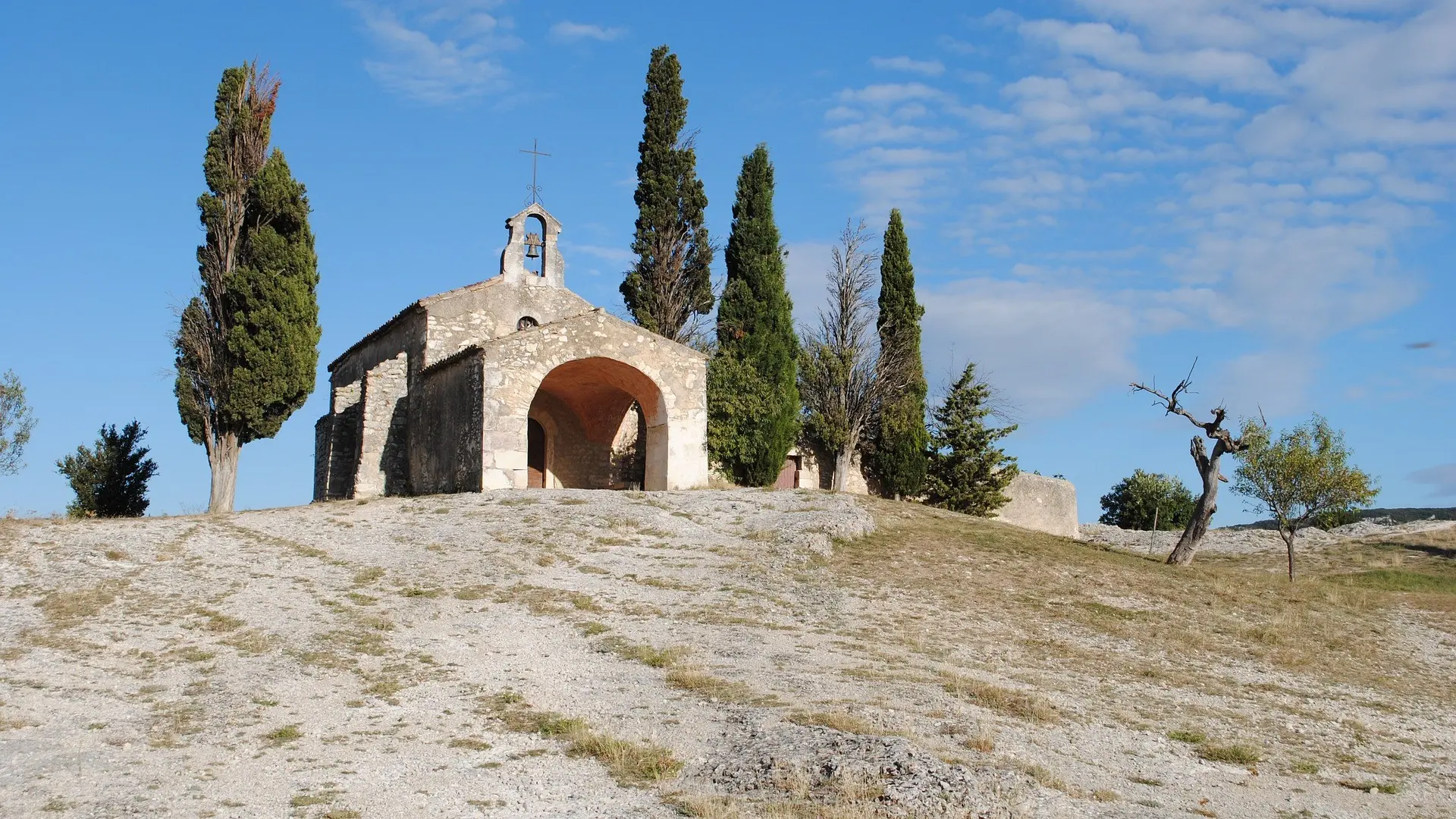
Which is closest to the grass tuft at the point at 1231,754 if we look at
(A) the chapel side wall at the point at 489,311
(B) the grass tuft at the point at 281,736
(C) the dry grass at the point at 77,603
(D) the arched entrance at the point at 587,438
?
(B) the grass tuft at the point at 281,736

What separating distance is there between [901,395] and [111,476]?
21.6m

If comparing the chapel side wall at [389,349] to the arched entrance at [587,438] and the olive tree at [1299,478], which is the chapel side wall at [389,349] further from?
the olive tree at [1299,478]

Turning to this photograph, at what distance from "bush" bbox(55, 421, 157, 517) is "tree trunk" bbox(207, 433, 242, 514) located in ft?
10.9

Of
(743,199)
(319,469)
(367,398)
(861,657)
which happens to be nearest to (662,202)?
(743,199)

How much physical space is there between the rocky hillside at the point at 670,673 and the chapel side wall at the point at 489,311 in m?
6.87

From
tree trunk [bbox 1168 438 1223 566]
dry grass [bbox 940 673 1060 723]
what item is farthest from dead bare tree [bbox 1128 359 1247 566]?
dry grass [bbox 940 673 1060 723]

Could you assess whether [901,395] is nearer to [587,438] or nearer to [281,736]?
[587,438]

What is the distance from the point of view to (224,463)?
27.1m

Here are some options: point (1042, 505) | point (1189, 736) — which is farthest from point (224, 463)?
point (1042, 505)

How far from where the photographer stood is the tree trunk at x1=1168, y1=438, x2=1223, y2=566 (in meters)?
24.1

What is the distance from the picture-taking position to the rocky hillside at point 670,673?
8.98 m

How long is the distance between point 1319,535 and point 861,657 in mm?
30471

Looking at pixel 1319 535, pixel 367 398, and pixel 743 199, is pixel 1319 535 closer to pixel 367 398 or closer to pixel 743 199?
pixel 743 199

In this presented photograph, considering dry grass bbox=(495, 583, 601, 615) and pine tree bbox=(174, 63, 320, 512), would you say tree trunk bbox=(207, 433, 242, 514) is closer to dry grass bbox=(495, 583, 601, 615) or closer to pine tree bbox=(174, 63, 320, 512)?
pine tree bbox=(174, 63, 320, 512)
